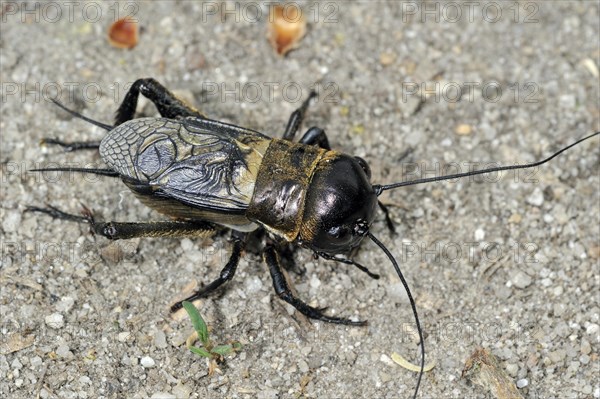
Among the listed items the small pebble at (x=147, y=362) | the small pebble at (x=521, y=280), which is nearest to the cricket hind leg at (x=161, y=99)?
the small pebble at (x=147, y=362)

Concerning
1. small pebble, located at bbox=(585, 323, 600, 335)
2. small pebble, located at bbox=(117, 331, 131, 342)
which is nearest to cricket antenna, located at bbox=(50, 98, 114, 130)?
small pebble, located at bbox=(117, 331, 131, 342)

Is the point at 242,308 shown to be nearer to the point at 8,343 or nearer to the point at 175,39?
the point at 8,343

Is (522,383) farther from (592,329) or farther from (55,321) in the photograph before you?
(55,321)

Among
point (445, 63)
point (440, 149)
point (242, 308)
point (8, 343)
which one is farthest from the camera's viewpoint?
point (445, 63)

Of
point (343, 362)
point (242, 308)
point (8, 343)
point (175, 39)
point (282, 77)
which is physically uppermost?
point (175, 39)

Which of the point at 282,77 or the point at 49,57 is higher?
the point at 49,57

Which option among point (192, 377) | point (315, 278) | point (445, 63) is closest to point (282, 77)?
point (445, 63)
